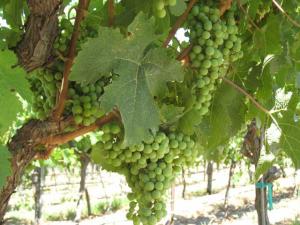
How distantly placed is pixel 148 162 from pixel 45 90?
49cm

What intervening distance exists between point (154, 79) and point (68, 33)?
466 mm

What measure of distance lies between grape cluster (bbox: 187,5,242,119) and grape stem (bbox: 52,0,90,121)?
0.39 metres

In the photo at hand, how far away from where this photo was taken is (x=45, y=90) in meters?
1.81

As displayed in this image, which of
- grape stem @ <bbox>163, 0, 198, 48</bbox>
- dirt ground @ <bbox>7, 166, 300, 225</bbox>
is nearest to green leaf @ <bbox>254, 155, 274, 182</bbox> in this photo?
grape stem @ <bbox>163, 0, 198, 48</bbox>

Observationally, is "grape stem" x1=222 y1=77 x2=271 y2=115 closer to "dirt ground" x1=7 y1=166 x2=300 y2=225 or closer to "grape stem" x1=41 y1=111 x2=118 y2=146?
"grape stem" x1=41 y1=111 x2=118 y2=146

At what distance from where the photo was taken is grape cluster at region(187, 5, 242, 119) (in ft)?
5.43

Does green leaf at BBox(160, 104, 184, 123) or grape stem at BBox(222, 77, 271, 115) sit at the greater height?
grape stem at BBox(222, 77, 271, 115)

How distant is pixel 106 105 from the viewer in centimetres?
143

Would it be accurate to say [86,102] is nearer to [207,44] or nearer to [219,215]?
[207,44]

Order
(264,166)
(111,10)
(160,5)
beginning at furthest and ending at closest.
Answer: (264,166) → (111,10) → (160,5)

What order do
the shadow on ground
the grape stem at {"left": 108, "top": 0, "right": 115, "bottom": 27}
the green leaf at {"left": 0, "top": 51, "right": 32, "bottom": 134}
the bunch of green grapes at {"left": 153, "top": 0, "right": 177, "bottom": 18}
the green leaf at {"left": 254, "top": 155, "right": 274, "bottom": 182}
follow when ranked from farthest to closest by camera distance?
the shadow on ground, the green leaf at {"left": 254, "top": 155, "right": 274, "bottom": 182}, the grape stem at {"left": 108, "top": 0, "right": 115, "bottom": 27}, the bunch of green grapes at {"left": 153, "top": 0, "right": 177, "bottom": 18}, the green leaf at {"left": 0, "top": 51, "right": 32, "bottom": 134}

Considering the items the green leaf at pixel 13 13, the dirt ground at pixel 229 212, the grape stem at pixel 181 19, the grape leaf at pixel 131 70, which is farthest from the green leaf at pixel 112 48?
the dirt ground at pixel 229 212

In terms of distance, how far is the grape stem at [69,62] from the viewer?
1.66 m

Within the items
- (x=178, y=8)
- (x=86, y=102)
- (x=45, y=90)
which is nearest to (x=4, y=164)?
(x=86, y=102)
